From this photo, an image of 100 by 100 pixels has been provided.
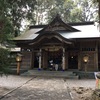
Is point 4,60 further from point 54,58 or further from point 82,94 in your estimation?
point 54,58

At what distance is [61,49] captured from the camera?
653 inches

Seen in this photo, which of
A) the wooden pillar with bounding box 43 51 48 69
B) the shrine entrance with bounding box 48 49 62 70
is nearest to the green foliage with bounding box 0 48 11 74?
the wooden pillar with bounding box 43 51 48 69

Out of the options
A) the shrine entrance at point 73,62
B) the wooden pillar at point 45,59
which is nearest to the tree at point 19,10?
the wooden pillar at point 45,59

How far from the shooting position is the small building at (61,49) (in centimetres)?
1509

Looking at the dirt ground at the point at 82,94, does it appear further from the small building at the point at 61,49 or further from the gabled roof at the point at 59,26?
the gabled roof at the point at 59,26

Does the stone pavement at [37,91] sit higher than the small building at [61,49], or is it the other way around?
Answer: the small building at [61,49]

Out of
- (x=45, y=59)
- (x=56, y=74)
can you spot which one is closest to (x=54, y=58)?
(x=45, y=59)

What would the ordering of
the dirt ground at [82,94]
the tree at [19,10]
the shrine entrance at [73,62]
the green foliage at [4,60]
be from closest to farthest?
the dirt ground at [82,94], the green foliage at [4,60], the shrine entrance at [73,62], the tree at [19,10]

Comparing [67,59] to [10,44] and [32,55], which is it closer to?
[32,55]

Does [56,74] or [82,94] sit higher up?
[56,74]

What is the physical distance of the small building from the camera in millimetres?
15086

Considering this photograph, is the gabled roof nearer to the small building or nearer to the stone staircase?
the small building

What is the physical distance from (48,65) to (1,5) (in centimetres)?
1031

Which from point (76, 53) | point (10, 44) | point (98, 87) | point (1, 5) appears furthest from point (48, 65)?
point (98, 87)
